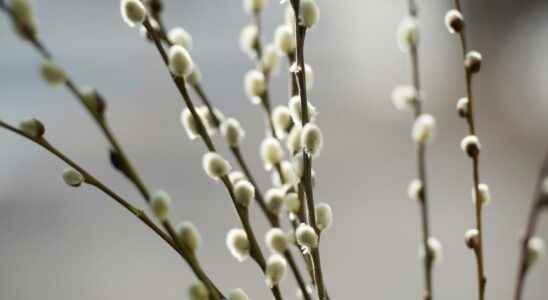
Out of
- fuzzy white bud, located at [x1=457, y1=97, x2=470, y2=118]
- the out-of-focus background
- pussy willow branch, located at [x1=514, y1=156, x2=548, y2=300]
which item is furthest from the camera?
the out-of-focus background

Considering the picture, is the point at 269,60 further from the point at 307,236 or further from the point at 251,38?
the point at 307,236

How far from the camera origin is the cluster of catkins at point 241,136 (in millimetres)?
328

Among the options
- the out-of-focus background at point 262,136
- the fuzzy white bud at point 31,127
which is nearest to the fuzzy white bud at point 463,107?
the fuzzy white bud at point 31,127

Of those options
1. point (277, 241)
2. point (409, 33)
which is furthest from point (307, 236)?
point (409, 33)

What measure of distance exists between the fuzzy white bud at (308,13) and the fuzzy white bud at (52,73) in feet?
0.41

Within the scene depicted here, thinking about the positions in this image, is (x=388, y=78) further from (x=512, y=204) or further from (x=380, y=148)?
(x=512, y=204)

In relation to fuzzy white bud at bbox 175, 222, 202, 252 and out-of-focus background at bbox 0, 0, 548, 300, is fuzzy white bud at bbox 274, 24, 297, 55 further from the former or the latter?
out-of-focus background at bbox 0, 0, 548, 300

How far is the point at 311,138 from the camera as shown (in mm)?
357

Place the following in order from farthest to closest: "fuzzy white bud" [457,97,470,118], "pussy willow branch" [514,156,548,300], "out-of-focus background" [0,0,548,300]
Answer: "out-of-focus background" [0,0,548,300] < "fuzzy white bud" [457,97,470,118] < "pussy willow branch" [514,156,548,300]

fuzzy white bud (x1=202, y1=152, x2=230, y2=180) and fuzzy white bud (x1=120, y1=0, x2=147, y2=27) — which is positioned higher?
fuzzy white bud (x1=120, y1=0, x2=147, y2=27)

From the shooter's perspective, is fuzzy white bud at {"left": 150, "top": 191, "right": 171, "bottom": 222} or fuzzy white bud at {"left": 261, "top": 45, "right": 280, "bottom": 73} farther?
fuzzy white bud at {"left": 261, "top": 45, "right": 280, "bottom": 73}

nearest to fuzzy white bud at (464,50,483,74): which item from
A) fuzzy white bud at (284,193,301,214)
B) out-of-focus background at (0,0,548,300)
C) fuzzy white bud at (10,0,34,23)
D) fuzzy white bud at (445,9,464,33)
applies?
fuzzy white bud at (445,9,464,33)

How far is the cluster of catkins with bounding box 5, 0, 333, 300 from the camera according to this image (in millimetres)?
328

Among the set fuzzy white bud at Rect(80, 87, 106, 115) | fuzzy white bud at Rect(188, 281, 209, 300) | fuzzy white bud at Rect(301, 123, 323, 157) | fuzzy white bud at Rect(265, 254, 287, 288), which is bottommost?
fuzzy white bud at Rect(188, 281, 209, 300)
